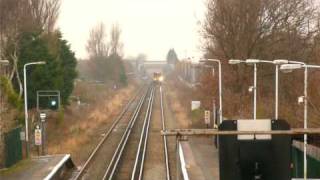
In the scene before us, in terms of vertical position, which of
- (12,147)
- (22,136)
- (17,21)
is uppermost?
(17,21)

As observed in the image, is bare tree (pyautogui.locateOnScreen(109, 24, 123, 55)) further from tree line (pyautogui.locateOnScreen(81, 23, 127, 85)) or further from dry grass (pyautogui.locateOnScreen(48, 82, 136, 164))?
dry grass (pyautogui.locateOnScreen(48, 82, 136, 164))

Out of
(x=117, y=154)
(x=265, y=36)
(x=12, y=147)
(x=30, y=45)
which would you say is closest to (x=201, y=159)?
(x=117, y=154)

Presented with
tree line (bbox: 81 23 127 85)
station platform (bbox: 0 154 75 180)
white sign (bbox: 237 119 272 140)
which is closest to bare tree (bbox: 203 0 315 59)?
station platform (bbox: 0 154 75 180)

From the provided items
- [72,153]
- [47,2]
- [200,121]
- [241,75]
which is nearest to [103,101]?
[47,2]

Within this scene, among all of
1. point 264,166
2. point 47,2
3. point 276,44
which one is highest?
point 47,2

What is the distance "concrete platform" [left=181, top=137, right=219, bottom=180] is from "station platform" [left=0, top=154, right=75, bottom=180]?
5.42 metres

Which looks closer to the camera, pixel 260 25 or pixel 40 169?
pixel 40 169

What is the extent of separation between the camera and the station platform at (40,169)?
22.9m

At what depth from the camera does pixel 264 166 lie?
7867mm

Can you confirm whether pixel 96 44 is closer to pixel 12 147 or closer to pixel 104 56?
pixel 104 56

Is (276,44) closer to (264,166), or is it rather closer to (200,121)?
(200,121)

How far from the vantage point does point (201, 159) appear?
29.3m

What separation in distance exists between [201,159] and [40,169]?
8469 mm

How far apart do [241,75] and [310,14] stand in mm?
6228
